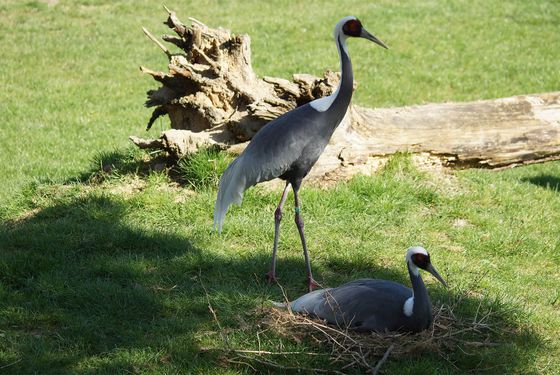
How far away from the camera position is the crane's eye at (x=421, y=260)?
16.6ft

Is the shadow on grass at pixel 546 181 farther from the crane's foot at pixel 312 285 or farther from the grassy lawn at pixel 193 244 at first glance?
the crane's foot at pixel 312 285

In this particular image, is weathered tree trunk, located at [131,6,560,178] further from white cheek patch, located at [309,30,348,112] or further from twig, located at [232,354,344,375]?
twig, located at [232,354,344,375]

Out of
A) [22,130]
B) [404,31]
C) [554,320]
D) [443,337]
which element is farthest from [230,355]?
[404,31]

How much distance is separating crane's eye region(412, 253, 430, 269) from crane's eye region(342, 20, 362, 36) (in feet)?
6.34

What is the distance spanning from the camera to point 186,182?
7711 millimetres

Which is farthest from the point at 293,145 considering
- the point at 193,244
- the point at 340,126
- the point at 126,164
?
the point at 126,164

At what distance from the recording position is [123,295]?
228 inches

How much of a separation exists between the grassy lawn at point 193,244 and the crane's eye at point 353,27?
172cm

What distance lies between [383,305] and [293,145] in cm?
146

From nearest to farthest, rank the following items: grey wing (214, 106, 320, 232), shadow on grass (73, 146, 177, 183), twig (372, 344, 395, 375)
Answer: twig (372, 344, 395, 375)
grey wing (214, 106, 320, 232)
shadow on grass (73, 146, 177, 183)

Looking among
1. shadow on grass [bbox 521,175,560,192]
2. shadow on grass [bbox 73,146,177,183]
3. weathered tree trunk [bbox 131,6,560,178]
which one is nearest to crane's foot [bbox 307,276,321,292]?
weathered tree trunk [bbox 131,6,560,178]

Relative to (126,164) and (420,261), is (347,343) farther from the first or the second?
(126,164)

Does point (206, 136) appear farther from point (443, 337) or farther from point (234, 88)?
point (443, 337)

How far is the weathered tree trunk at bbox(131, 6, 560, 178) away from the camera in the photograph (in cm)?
768
